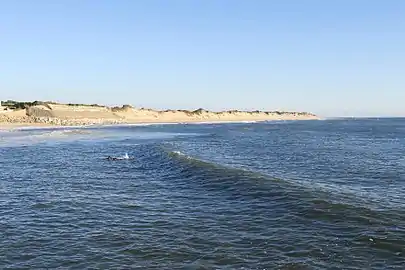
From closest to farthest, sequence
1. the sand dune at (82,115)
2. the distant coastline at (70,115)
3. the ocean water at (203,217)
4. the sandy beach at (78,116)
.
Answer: the ocean water at (203,217)
the sandy beach at (78,116)
the distant coastline at (70,115)
the sand dune at (82,115)

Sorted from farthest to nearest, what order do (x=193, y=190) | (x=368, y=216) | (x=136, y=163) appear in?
(x=136, y=163), (x=193, y=190), (x=368, y=216)

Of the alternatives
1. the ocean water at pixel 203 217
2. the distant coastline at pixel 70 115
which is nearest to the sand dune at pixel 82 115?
the distant coastline at pixel 70 115

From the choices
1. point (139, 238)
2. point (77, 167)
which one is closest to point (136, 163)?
point (77, 167)

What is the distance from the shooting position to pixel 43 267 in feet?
36.8

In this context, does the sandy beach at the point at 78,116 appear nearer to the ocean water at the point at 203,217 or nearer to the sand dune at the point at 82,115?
the sand dune at the point at 82,115

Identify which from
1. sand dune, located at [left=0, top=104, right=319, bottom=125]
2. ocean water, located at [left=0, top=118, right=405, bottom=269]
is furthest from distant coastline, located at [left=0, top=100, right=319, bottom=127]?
ocean water, located at [left=0, top=118, right=405, bottom=269]

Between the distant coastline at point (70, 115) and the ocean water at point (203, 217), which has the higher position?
the distant coastline at point (70, 115)

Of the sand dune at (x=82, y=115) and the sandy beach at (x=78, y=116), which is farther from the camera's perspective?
the sand dune at (x=82, y=115)

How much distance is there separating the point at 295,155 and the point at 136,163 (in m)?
13.4

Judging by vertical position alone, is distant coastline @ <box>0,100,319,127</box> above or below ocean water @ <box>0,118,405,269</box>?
above

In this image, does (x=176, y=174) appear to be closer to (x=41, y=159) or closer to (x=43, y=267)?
(x=41, y=159)

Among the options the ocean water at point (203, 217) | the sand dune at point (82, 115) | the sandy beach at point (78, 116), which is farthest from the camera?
the sand dune at point (82, 115)

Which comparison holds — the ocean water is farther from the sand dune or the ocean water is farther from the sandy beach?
the sand dune

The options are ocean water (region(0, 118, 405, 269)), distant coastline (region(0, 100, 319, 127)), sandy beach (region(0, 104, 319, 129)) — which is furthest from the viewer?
distant coastline (region(0, 100, 319, 127))
